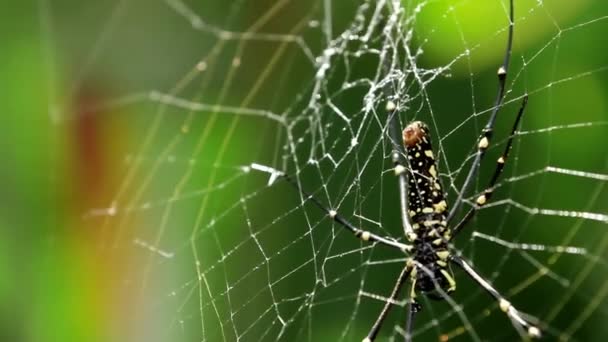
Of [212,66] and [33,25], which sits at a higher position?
[33,25]

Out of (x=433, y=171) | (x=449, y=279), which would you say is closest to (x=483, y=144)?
(x=433, y=171)

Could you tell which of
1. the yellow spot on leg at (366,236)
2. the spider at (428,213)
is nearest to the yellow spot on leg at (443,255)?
the spider at (428,213)

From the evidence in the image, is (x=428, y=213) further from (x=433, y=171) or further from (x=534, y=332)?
(x=534, y=332)

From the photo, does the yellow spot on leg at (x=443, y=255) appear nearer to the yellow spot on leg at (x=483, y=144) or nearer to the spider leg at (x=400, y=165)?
the spider leg at (x=400, y=165)

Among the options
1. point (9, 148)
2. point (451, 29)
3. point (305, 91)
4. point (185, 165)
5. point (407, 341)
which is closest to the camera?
point (407, 341)

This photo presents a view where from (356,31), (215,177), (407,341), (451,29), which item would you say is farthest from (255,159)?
(407,341)

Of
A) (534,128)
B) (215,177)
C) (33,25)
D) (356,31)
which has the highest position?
(33,25)

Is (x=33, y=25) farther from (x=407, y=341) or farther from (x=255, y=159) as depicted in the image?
(x=407, y=341)
